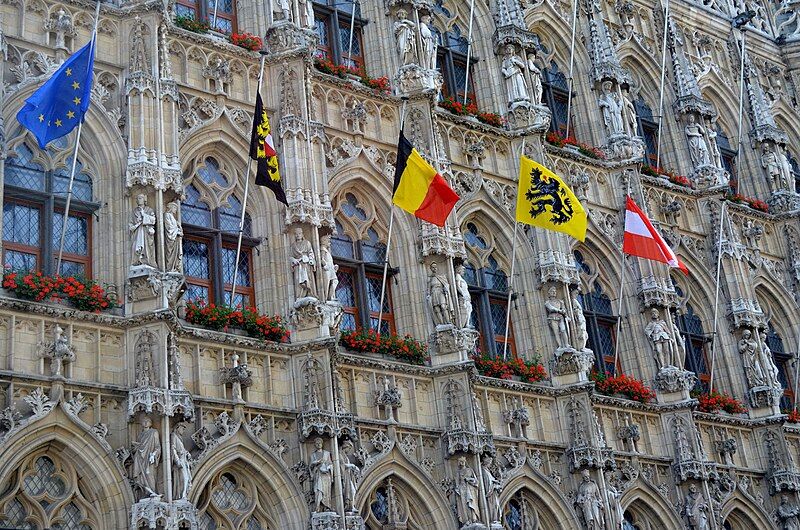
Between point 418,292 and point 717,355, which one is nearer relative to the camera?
point 418,292

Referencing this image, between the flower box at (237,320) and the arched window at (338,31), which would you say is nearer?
the flower box at (237,320)

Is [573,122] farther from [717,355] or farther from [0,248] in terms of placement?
[0,248]

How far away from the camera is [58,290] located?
51.2 feet

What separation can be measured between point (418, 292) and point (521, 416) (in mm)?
2714

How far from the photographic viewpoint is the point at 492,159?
22766 millimetres

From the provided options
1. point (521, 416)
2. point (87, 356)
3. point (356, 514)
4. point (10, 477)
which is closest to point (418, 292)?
point (521, 416)

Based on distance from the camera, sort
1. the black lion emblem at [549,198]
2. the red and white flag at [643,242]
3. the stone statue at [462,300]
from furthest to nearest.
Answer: the red and white flag at [643,242] → the black lion emblem at [549,198] → the stone statue at [462,300]

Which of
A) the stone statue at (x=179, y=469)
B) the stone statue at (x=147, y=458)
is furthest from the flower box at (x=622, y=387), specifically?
the stone statue at (x=147, y=458)

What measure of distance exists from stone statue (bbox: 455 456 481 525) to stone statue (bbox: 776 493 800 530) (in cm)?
833

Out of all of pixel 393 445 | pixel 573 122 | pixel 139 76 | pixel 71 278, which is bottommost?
pixel 393 445

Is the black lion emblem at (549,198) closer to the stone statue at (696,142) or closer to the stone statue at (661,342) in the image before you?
the stone statue at (661,342)

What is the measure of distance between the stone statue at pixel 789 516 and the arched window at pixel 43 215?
14.6 metres

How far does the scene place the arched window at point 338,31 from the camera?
72.0 feet

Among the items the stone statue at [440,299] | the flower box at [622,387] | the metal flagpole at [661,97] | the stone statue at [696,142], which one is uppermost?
the metal flagpole at [661,97]
